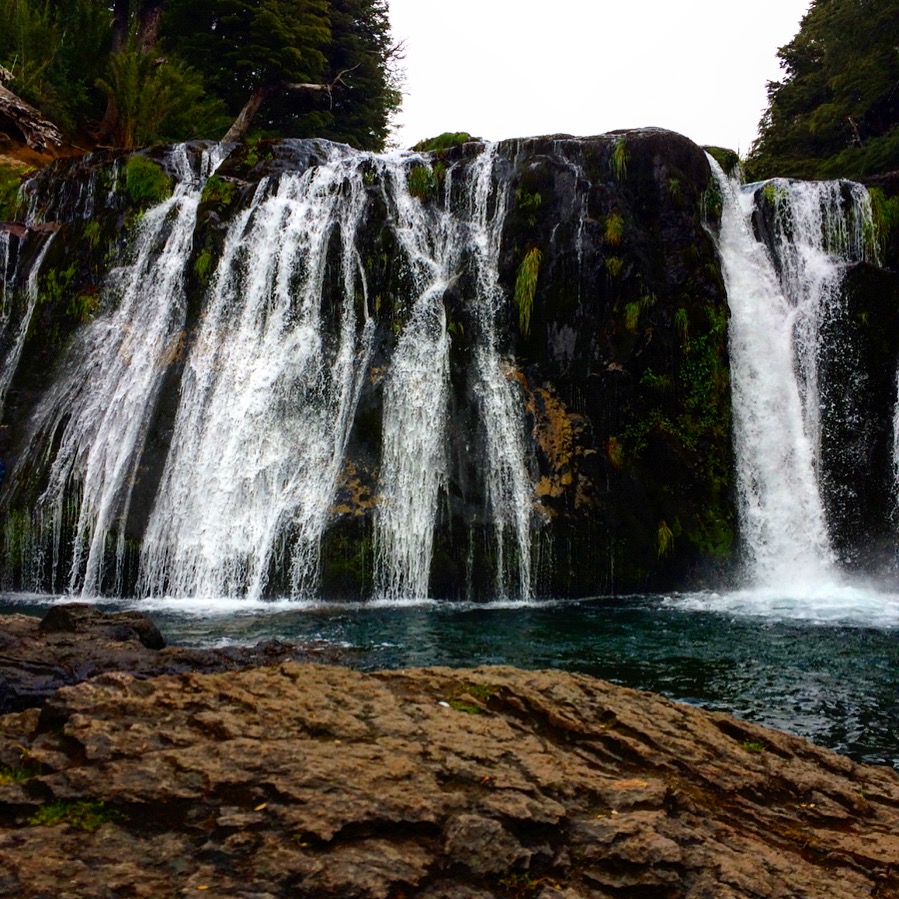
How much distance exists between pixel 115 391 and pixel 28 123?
39.0ft

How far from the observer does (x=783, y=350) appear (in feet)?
50.2

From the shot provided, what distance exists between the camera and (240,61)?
2389cm

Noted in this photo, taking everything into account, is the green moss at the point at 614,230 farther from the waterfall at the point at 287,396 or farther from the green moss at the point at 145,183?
the green moss at the point at 145,183

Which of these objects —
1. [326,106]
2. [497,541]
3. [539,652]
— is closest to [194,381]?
[497,541]

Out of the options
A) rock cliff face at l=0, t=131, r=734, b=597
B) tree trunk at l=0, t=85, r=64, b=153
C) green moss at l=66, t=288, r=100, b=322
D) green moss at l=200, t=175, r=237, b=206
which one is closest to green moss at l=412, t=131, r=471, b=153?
rock cliff face at l=0, t=131, r=734, b=597

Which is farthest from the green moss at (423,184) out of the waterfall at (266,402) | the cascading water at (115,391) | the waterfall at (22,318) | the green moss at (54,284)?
the waterfall at (22,318)

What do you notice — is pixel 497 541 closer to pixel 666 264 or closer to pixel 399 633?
pixel 399 633

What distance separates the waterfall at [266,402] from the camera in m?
13.0

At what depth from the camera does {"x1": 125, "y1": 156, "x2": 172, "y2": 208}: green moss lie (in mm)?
16984

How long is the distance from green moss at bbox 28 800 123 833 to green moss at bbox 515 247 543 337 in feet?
40.1

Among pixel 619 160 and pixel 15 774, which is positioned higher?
pixel 619 160

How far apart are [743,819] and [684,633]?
20.7 ft

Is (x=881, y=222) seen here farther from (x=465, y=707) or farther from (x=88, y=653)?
(x=88, y=653)

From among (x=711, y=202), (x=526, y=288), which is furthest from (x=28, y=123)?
(x=711, y=202)
